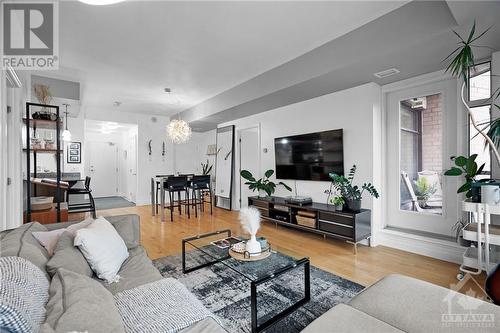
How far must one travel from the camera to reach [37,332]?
30.4 inches

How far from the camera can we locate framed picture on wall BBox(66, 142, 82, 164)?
566cm

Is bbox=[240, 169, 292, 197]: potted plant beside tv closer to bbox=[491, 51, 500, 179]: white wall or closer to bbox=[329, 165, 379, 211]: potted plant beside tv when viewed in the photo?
bbox=[329, 165, 379, 211]: potted plant beside tv

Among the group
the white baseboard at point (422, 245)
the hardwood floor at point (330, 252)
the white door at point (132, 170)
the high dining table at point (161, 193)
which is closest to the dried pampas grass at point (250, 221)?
the hardwood floor at point (330, 252)

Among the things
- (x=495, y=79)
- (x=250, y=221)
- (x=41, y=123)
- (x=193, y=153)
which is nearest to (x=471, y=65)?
(x=495, y=79)

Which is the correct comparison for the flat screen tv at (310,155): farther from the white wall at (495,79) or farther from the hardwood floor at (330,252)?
the white wall at (495,79)

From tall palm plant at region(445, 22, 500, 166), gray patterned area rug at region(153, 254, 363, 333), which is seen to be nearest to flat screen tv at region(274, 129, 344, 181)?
tall palm plant at region(445, 22, 500, 166)

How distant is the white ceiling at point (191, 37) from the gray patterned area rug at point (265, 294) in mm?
2649

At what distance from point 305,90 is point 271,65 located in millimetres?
645

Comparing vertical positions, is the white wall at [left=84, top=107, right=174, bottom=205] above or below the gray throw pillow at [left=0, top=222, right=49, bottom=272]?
above

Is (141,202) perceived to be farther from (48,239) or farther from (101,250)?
(101,250)

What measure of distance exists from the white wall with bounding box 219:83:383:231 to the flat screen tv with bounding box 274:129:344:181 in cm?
11

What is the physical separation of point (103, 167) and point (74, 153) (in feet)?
9.83

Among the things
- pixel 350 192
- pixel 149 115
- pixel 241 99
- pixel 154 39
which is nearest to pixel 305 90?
pixel 241 99

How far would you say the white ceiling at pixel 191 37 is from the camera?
234cm
